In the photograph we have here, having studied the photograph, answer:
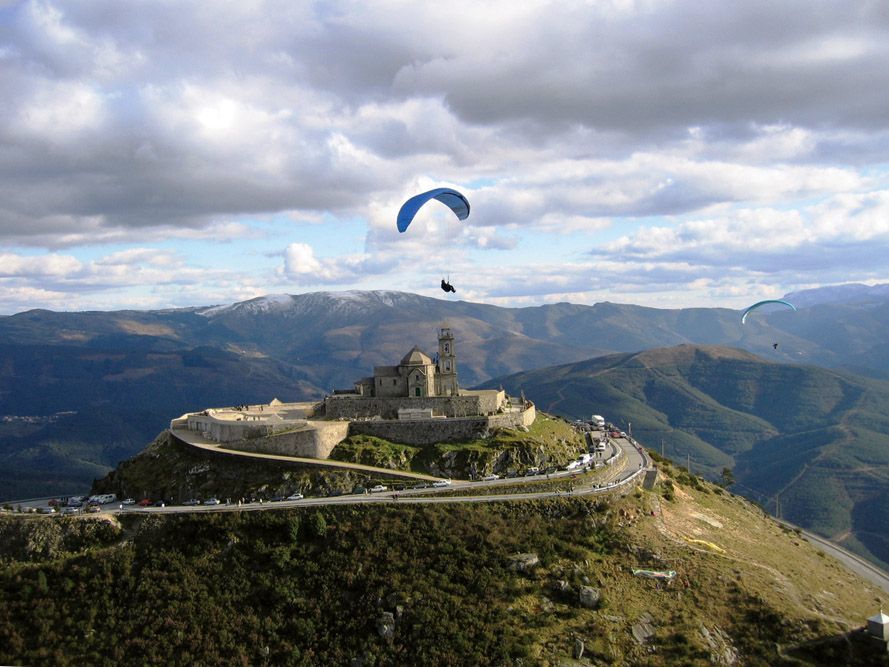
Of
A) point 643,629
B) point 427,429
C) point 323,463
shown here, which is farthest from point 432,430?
point 643,629

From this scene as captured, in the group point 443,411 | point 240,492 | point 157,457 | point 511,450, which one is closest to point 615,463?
point 511,450

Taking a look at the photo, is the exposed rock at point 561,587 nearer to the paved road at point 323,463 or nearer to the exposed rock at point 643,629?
the exposed rock at point 643,629

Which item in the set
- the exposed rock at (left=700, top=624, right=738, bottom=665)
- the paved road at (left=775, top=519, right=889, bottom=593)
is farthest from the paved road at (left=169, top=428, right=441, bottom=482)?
the paved road at (left=775, top=519, right=889, bottom=593)

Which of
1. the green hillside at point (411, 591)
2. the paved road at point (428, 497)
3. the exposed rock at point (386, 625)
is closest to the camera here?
the green hillside at point (411, 591)

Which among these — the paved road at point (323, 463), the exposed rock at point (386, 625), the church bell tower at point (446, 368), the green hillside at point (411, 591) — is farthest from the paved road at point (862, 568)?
the exposed rock at point (386, 625)

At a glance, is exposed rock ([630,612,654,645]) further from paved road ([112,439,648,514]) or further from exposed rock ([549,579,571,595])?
paved road ([112,439,648,514])
